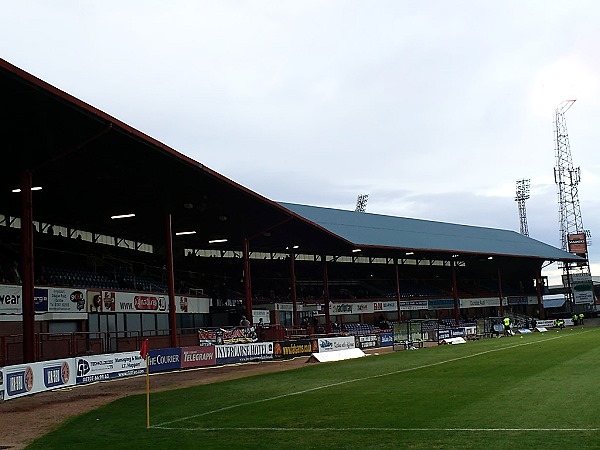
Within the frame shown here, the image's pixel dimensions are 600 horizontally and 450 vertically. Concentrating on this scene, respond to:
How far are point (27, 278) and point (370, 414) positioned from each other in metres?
15.5

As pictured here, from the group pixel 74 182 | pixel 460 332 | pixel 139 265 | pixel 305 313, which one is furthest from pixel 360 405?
pixel 305 313

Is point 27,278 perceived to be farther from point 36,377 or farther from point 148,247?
point 148,247

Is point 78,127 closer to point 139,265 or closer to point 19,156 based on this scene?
point 19,156

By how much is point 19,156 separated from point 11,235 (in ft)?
48.9

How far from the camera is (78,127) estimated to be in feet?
78.1

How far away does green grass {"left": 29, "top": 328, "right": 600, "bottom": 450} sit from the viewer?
13195mm

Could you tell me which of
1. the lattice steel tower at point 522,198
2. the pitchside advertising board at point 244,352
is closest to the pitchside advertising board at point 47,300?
the pitchside advertising board at point 244,352

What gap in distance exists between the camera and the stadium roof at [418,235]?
207 ft

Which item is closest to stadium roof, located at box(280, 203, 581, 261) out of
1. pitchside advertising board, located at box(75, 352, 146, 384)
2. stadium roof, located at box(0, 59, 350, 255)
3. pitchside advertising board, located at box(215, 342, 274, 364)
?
stadium roof, located at box(0, 59, 350, 255)

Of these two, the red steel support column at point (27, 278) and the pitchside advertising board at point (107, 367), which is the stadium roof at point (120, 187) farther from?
the pitchside advertising board at point (107, 367)

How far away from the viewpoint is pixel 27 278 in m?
26.6

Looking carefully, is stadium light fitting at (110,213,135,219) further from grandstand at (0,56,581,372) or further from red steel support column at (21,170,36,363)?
red steel support column at (21,170,36,363)

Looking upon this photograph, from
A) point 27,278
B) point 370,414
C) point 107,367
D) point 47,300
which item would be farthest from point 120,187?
point 370,414

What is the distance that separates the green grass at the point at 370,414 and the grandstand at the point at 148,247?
29.6 ft
